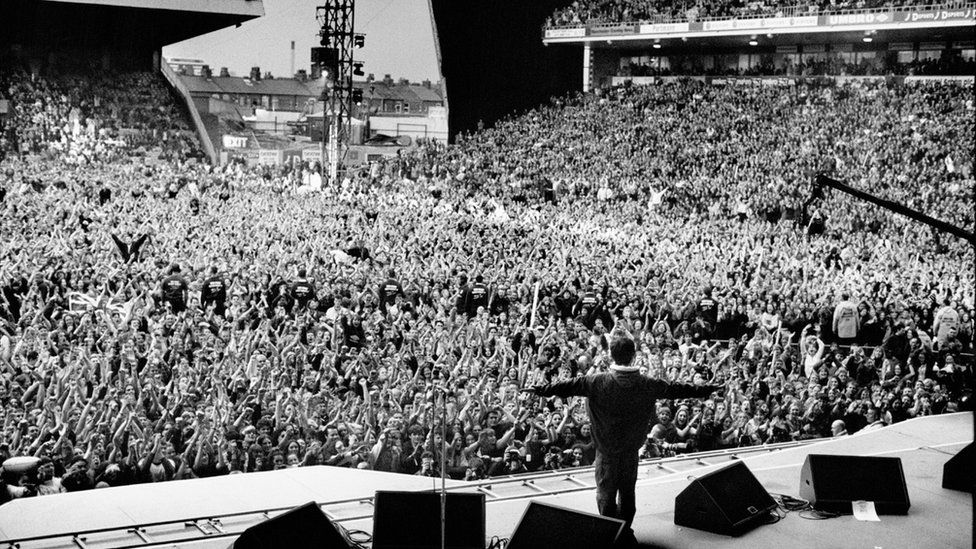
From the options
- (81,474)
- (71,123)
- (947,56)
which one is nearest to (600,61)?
(947,56)

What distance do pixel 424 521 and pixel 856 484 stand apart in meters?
1.71

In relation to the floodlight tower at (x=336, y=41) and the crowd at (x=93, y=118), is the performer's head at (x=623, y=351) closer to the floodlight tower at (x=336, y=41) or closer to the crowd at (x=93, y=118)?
the floodlight tower at (x=336, y=41)

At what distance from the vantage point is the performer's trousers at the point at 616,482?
10.7 feet

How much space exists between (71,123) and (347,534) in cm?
1519

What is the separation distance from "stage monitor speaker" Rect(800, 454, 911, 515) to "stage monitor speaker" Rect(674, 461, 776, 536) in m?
0.25

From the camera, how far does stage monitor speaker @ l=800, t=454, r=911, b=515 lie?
12.3 ft

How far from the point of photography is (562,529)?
3096 millimetres

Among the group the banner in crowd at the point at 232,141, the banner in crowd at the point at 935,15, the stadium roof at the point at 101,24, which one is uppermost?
the banner in crowd at the point at 935,15

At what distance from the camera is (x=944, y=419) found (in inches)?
225

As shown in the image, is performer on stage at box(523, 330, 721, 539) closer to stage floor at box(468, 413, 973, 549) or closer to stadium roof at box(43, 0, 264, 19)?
stage floor at box(468, 413, 973, 549)

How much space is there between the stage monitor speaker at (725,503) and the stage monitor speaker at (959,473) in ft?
3.08

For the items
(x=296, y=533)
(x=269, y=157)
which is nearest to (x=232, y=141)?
(x=269, y=157)

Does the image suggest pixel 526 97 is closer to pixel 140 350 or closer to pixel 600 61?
pixel 600 61

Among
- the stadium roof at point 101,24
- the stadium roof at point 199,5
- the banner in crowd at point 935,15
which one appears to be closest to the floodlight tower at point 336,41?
the stadium roof at point 199,5
